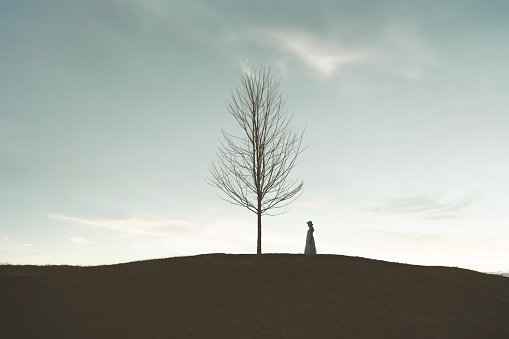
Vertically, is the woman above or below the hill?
above

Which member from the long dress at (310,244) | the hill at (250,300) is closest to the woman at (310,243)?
the long dress at (310,244)

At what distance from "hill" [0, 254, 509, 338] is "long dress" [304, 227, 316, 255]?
195 centimetres

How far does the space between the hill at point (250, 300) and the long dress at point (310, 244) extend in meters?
1.95

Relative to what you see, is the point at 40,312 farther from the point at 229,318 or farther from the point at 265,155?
the point at 265,155

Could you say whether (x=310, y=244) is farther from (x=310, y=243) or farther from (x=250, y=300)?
(x=250, y=300)

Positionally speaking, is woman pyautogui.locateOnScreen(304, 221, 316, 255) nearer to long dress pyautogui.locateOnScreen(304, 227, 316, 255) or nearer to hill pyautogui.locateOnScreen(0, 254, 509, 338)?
long dress pyautogui.locateOnScreen(304, 227, 316, 255)

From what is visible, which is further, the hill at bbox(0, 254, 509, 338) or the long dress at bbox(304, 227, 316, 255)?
the long dress at bbox(304, 227, 316, 255)

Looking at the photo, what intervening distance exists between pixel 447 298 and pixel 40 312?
14841 mm

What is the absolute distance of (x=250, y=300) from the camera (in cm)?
1708

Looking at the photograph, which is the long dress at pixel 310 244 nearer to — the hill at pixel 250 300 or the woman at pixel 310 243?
the woman at pixel 310 243

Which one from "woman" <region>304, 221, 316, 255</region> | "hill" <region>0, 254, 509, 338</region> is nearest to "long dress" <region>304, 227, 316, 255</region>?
"woman" <region>304, 221, 316, 255</region>

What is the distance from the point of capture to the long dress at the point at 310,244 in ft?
78.8

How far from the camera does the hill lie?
1519 centimetres

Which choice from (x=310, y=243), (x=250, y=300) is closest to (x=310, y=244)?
(x=310, y=243)
